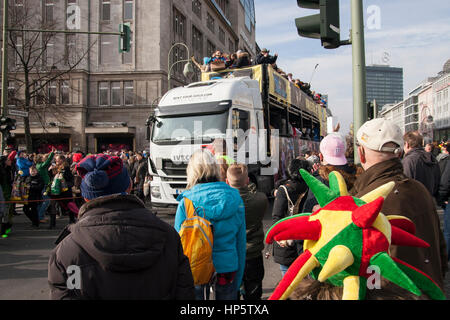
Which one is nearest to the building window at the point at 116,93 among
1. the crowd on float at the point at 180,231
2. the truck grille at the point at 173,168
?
→ the truck grille at the point at 173,168

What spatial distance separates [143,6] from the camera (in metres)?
33.2

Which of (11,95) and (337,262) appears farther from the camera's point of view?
(11,95)

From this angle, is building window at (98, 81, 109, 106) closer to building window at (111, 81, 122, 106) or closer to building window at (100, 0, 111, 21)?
building window at (111, 81, 122, 106)

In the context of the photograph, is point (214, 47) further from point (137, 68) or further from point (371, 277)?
point (371, 277)

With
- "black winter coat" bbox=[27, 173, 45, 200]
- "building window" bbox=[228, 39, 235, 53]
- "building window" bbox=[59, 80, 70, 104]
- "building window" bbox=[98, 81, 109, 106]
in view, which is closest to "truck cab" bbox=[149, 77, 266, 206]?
"black winter coat" bbox=[27, 173, 45, 200]

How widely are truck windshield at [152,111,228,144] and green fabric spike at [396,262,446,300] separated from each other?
787 centimetres

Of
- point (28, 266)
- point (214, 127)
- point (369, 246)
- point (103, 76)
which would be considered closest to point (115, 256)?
point (369, 246)

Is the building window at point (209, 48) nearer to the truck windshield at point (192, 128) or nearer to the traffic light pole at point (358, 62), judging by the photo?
the truck windshield at point (192, 128)

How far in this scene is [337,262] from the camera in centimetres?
133

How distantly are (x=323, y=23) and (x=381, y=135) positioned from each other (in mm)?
2916

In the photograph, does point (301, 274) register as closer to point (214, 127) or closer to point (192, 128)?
point (214, 127)

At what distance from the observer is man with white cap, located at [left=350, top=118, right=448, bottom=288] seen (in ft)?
5.96

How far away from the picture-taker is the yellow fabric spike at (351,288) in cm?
134

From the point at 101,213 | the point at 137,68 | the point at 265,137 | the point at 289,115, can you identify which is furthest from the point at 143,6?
the point at 101,213
